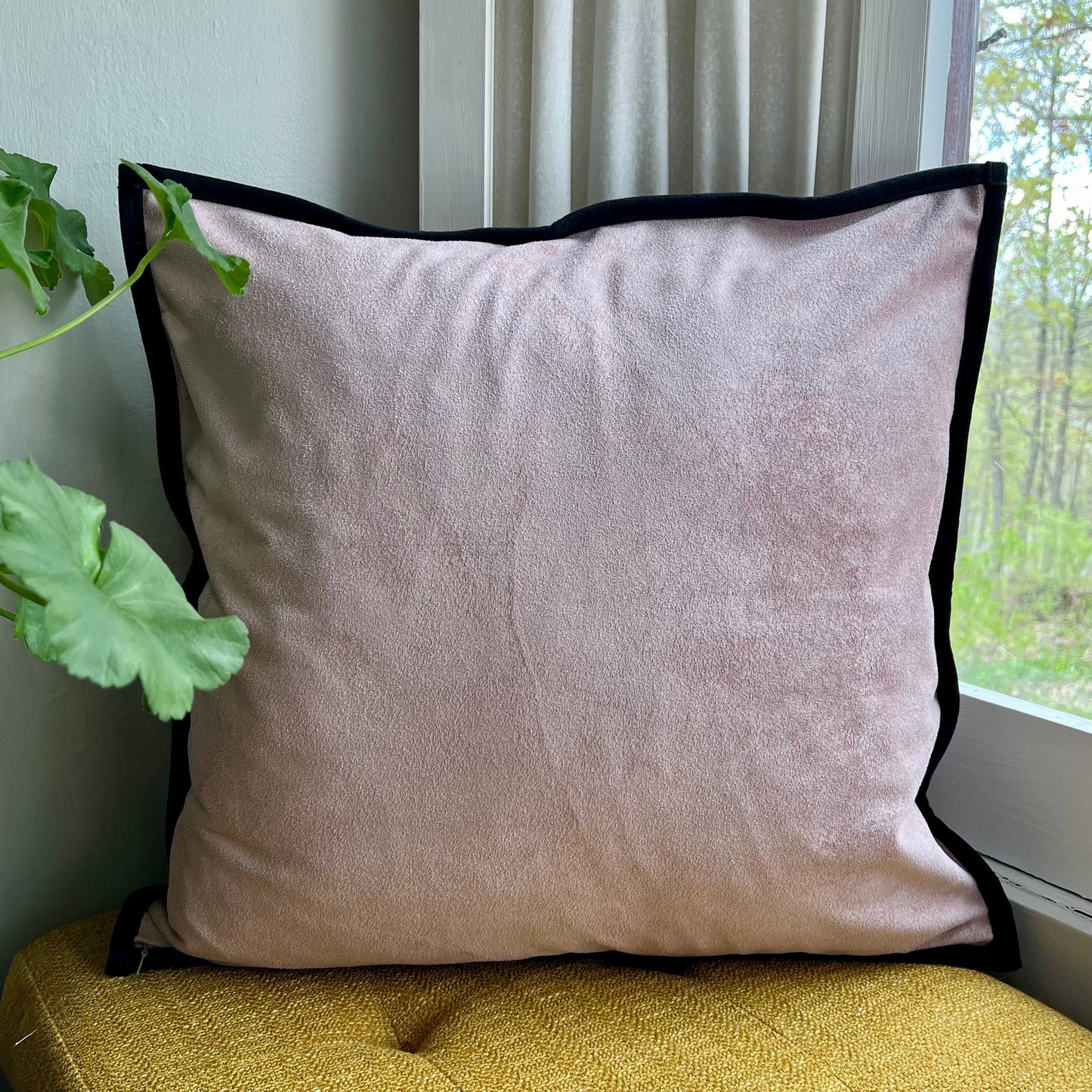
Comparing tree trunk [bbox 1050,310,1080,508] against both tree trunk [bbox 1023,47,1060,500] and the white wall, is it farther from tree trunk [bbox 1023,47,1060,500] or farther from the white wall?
the white wall

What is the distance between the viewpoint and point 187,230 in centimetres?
65

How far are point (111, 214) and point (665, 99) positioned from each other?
509 millimetres

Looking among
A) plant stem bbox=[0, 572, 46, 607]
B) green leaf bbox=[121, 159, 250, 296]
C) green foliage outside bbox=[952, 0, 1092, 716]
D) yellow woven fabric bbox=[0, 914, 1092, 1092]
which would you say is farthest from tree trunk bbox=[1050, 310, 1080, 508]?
plant stem bbox=[0, 572, 46, 607]

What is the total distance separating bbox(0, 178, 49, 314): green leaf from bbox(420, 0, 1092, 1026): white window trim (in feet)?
2.10

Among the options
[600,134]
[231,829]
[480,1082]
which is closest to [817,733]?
[480,1082]

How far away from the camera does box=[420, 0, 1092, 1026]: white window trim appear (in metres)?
0.77

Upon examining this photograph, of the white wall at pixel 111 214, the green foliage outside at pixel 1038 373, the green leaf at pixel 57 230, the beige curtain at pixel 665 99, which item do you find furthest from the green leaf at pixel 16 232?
the green foliage outside at pixel 1038 373

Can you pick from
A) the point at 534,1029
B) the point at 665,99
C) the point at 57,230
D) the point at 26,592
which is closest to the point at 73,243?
the point at 57,230

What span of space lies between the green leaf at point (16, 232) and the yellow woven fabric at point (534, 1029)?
1.60 feet

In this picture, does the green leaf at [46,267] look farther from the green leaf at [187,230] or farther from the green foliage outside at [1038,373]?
the green foliage outside at [1038,373]

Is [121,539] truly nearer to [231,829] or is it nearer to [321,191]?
[231,829]

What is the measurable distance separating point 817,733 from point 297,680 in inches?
14.0

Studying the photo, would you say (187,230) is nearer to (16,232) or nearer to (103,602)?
(16,232)

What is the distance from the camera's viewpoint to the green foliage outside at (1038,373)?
0.77 meters
